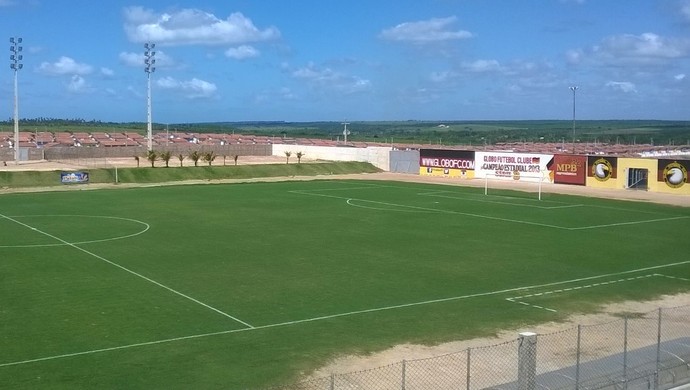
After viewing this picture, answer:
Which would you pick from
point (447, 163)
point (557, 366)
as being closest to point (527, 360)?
point (557, 366)

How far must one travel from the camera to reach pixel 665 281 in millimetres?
30656

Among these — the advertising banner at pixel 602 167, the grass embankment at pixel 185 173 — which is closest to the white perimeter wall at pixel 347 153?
the grass embankment at pixel 185 173

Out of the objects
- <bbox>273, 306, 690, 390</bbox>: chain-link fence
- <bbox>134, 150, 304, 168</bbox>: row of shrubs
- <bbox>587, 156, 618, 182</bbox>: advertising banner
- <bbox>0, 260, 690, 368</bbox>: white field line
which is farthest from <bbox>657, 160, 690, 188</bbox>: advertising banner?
<bbox>134, 150, 304, 168</bbox>: row of shrubs

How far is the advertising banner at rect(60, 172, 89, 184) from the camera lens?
73213 mm

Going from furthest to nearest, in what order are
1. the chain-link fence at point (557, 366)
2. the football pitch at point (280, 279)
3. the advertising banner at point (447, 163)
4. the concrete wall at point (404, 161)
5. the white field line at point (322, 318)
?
the concrete wall at point (404, 161), the advertising banner at point (447, 163), the football pitch at point (280, 279), the white field line at point (322, 318), the chain-link fence at point (557, 366)

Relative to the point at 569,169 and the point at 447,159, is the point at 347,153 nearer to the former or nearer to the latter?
the point at 447,159

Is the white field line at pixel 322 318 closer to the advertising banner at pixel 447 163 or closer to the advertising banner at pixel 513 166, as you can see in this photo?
the advertising banner at pixel 513 166

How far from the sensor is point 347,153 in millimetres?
101750

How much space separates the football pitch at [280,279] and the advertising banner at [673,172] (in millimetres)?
11334

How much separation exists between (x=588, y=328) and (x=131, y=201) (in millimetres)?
42303

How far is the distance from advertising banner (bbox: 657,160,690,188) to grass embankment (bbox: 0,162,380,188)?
37426mm

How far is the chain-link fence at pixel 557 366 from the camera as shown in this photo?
15.9 m

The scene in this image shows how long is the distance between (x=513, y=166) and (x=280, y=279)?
54.1 meters

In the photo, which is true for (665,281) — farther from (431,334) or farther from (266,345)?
(266,345)
